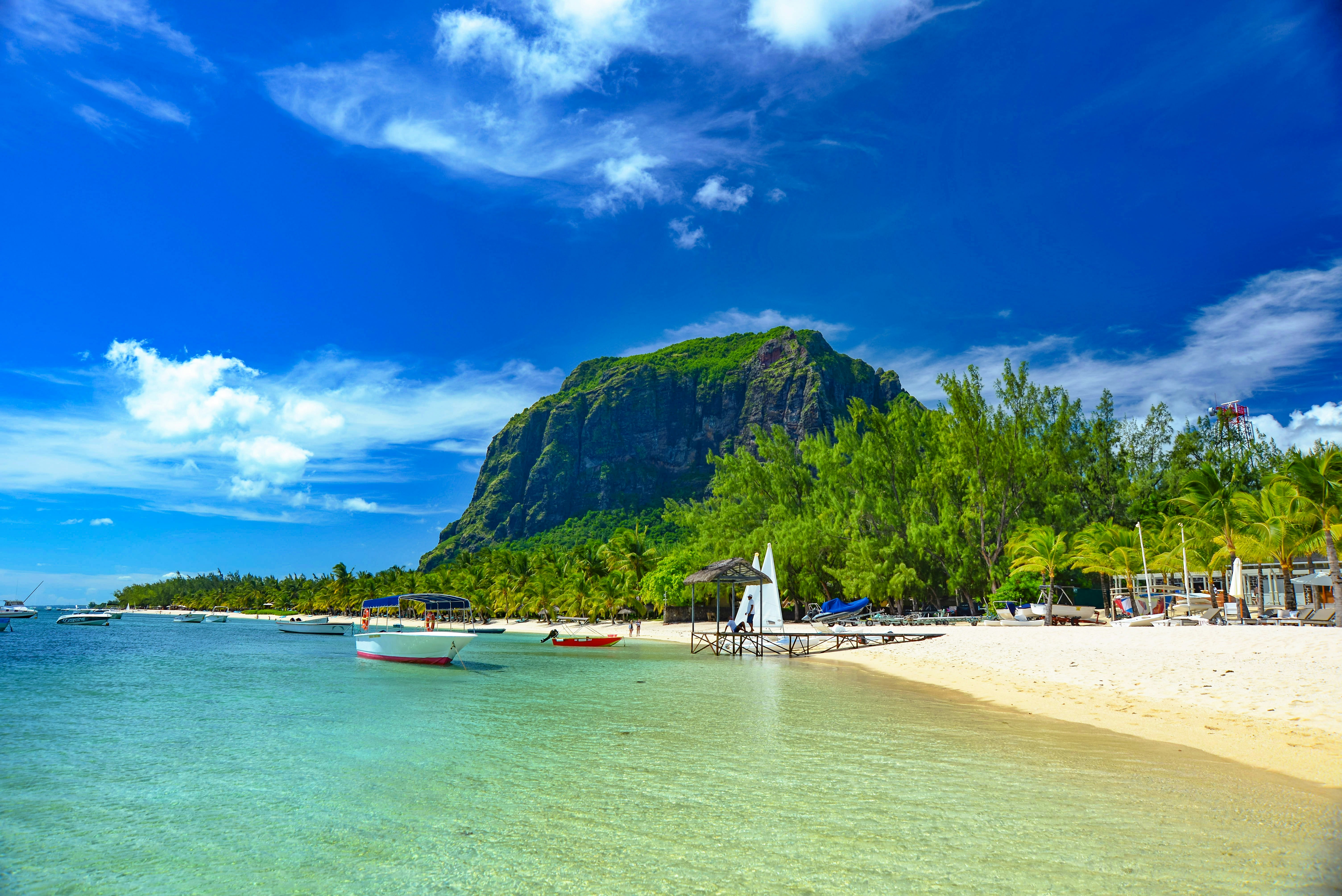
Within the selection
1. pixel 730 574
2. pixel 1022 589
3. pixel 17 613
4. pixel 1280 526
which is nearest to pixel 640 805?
pixel 730 574

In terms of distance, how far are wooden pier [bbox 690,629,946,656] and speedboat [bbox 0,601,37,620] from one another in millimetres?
85463

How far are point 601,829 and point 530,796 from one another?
1.63 m

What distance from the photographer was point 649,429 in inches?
6353

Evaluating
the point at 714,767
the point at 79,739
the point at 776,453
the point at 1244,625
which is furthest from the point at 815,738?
the point at 776,453

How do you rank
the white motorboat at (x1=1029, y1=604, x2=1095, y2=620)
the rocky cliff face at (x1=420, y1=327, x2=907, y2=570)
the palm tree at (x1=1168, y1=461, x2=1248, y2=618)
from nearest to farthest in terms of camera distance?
1. the palm tree at (x1=1168, y1=461, x2=1248, y2=618)
2. the white motorboat at (x1=1029, y1=604, x2=1095, y2=620)
3. the rocky cliff face at (x1=420, y1=327, x2=907, y2=570)

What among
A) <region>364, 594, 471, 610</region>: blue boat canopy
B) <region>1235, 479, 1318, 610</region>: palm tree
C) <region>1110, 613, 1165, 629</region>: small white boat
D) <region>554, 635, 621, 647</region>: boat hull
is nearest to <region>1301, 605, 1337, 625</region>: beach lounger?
<region>1110, 613, 1165, 629</region>: small white boat

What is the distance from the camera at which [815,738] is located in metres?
11.7

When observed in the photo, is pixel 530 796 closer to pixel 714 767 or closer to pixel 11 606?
pixel 714 767

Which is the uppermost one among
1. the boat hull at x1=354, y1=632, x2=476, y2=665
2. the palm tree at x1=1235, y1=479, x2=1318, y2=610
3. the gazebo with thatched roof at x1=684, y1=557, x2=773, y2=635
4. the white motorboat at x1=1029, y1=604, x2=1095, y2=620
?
the palm tree at x1=1235, y1=479, x2=1318, y2=610

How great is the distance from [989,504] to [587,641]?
22.2 meters

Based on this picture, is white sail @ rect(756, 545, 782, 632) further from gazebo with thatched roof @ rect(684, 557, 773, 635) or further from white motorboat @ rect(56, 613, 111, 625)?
white motorboat @ rect(56, 613, 111, 625)

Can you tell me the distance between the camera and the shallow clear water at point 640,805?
5.81 metres

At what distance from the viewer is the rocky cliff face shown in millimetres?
148625

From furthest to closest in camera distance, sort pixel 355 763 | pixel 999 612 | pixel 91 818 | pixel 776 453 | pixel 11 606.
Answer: pixel 11 606 < pixel 776 453 < pixel 999 612 < pixel 355 763 < pixel 91 818
